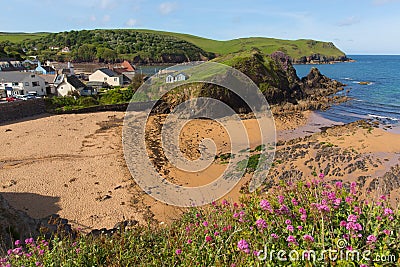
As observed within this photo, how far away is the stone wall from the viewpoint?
23.5 m

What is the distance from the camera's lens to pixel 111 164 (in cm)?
1552

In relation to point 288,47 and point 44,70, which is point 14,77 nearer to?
point 44,70

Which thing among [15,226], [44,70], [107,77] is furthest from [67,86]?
[15,226]

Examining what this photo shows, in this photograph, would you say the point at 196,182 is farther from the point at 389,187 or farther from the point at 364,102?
the point at 364,102

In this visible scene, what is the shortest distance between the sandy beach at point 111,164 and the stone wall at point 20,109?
72.5 inches

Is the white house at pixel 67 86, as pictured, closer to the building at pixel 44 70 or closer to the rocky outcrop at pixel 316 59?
the building at pixel 44 70

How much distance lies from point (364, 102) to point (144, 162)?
25567 mm

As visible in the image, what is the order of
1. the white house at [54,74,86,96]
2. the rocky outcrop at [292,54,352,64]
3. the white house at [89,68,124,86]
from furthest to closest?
the rocky outcrop at [292,54,352,64] → the white house at [89,68,124,86] → the white house at [54,74,86,96]

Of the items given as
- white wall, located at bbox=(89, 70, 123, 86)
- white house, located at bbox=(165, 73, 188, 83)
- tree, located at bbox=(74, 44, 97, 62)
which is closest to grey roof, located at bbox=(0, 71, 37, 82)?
white wall, located at bbox=(89, 70, 123, 86)

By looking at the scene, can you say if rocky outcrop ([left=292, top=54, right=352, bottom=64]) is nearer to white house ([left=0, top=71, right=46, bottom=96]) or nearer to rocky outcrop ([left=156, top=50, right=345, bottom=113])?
rocky outcrop ([left=156, top=50, right=345, bottom=113])

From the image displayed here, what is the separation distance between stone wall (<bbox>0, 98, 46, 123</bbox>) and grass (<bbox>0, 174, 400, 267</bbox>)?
77.9ft

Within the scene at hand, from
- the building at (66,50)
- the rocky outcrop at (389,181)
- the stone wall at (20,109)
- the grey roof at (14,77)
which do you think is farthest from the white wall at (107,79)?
the building at (66,50)

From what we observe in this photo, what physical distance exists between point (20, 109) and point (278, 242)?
2671 centimetres

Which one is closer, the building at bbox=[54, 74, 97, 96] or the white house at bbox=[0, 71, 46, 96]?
the white house at bbox=[0, 71, 46, 96]
